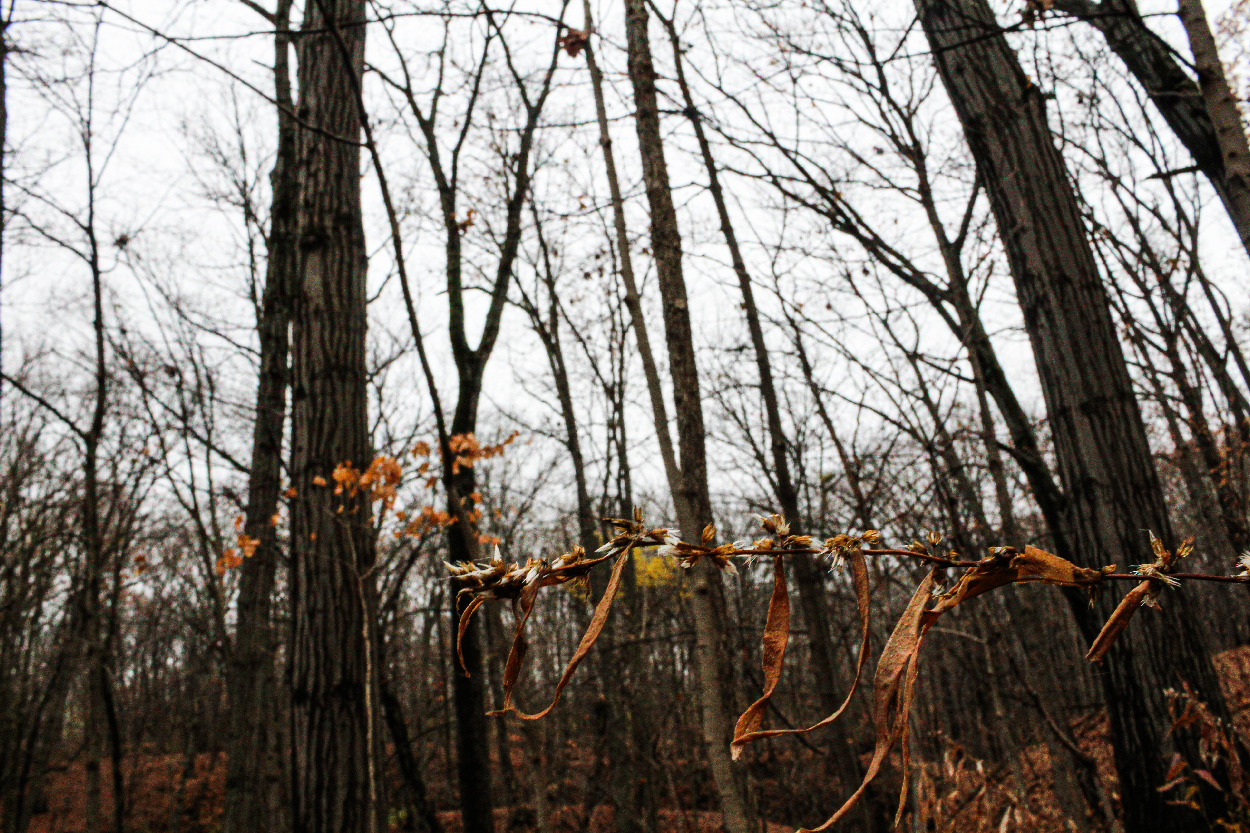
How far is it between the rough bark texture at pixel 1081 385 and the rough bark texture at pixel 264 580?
198 inches

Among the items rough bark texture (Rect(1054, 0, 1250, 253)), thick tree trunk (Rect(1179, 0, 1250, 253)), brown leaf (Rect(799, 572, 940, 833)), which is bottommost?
brown leaf (Rect(799, 572, 940, 833))

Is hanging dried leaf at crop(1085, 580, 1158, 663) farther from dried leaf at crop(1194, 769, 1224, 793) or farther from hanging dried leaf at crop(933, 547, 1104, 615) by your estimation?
dried leaf at crop(1194, 769, 1224, 793)

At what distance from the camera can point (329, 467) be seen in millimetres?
2961

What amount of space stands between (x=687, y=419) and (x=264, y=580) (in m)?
5.45

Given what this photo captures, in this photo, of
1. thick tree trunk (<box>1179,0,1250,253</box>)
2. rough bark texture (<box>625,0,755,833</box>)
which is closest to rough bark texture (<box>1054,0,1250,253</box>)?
thick tree trunk (<box>1179,0,1250,253</box>)

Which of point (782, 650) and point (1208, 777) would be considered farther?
point (1208, 777)

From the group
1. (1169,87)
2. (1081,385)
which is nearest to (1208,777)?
(1081,385)

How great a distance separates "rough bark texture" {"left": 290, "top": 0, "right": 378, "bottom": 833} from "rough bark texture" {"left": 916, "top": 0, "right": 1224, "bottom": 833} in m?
2.71

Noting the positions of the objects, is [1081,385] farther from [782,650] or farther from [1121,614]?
[782,650]

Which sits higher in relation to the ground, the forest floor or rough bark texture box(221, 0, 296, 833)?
rough bark texture box(221, 0, 296, 833)

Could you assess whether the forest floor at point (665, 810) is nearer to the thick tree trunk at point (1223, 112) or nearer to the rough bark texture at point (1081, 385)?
the rough bark texture at point (1081, 385)

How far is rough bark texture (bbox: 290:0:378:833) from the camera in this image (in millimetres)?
2547

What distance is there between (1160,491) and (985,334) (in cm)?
199

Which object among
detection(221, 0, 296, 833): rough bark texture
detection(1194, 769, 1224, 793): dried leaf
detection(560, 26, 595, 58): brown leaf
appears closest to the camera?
detection(1194, 769, 1224, 793): dried leaf
